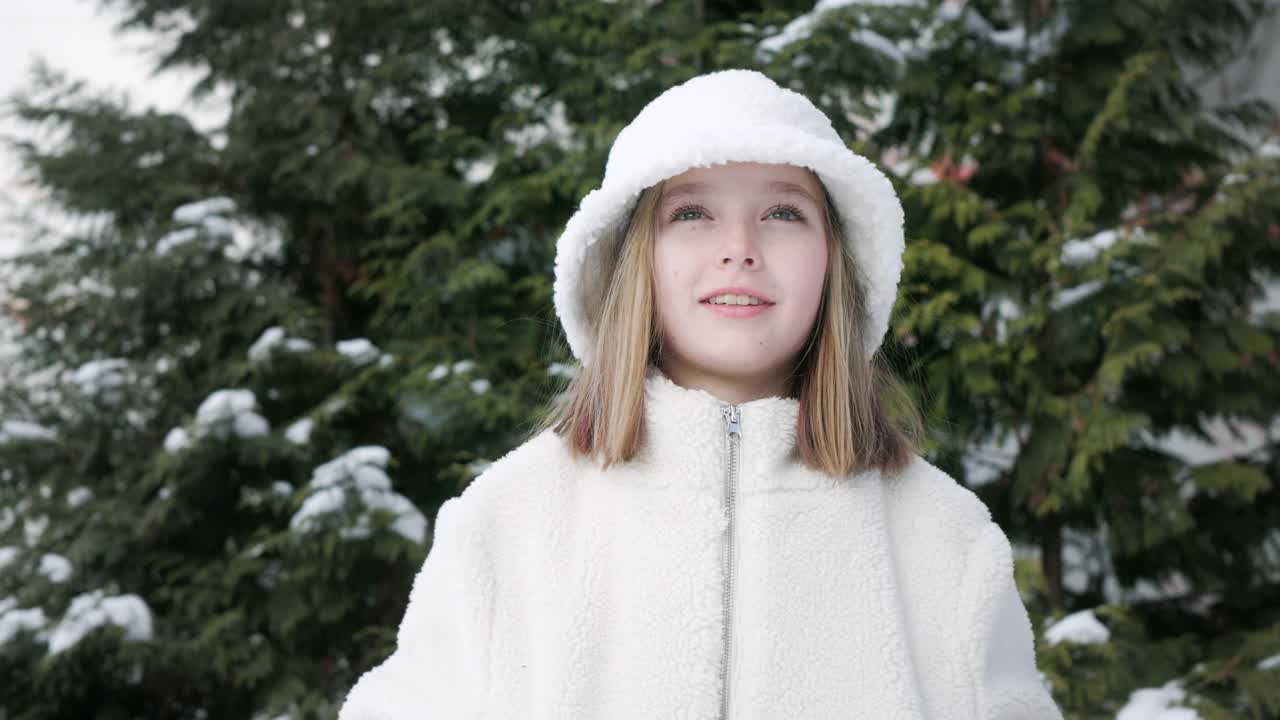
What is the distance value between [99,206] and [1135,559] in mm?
4258

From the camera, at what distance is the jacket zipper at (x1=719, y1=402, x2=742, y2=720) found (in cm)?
150

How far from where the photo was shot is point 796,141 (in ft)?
4.97

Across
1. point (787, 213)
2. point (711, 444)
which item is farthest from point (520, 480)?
point (787, 213)

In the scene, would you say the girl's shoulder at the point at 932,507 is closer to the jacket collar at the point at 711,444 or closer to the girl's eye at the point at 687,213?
the jacket collar at the point at 711,444

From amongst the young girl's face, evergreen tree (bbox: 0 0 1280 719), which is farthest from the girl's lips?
evergreen tree (bbox: 0 0 1280 719)

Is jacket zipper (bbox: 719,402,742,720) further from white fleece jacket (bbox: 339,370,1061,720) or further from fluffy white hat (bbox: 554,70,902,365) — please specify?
fluffy white hat (bbox: 554,70,902,365)

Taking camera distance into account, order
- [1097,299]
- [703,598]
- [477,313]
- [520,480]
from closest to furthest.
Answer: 1. [703,598]
2. [520,480]
3. [1097,299]
4. [477,313]

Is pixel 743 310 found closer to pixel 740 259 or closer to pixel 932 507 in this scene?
pixel 740 259

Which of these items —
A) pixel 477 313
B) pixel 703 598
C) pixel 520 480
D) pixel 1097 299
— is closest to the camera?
pixel 703 598

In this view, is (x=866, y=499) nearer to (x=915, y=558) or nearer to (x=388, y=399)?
(x=915, y=558)

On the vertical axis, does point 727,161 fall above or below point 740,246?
above

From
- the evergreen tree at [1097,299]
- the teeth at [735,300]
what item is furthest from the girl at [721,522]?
the evergreen tree at [1097,299]

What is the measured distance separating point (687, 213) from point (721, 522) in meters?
0.45

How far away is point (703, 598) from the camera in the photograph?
59.7 inches
